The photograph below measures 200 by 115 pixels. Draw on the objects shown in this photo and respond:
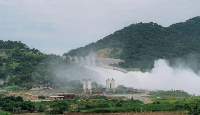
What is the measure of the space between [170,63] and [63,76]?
4195 centimetres

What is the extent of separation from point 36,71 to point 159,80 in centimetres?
2921

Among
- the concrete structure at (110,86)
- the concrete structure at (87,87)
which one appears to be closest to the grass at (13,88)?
the concrete structure at (87,87)

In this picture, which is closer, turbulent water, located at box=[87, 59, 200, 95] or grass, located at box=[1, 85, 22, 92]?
grass, located at box=[1, 85, 22, 92]

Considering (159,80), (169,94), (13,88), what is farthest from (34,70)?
(169,94)

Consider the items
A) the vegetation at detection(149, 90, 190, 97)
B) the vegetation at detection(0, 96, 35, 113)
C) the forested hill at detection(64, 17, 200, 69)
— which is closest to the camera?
the vegetation at detection(0, 96, 35, 113)

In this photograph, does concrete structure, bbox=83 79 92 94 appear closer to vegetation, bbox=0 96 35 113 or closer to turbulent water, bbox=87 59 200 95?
turbulent water, bbox=87 59 200 95

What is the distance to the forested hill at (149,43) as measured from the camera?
12988 centimetres

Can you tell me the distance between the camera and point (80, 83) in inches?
3219

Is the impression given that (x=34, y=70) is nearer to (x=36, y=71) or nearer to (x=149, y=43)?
(x=36, y=71)

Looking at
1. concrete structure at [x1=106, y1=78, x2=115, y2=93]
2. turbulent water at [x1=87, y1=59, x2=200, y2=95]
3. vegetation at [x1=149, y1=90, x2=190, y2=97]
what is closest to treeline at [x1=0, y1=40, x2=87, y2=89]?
concrete structure at [x1=106, y1=78, x2=115, y2=93]

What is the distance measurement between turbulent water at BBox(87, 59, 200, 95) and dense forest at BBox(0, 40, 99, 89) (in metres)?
7.35

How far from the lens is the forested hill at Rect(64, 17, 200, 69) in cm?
12988

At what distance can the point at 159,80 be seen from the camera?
91.2m

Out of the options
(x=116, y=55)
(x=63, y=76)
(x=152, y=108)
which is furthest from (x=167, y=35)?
(x=152, y=108)
